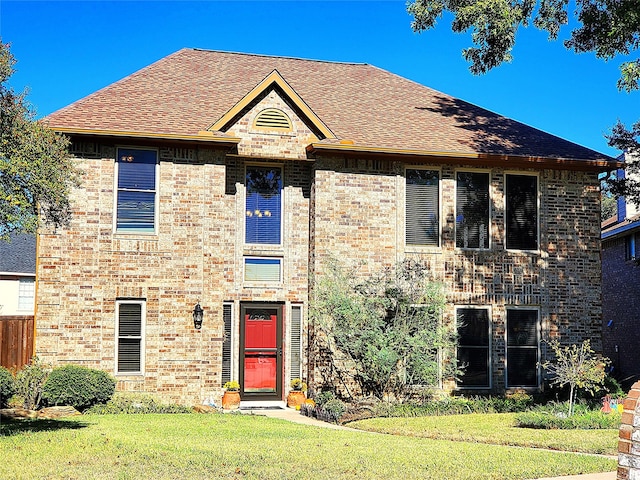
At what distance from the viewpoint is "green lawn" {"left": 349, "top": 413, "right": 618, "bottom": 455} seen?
11.6m

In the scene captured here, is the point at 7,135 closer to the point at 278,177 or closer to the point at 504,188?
the point at 278,177

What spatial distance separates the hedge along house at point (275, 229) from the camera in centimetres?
1661

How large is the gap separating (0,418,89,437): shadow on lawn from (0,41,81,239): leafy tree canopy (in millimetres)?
3506

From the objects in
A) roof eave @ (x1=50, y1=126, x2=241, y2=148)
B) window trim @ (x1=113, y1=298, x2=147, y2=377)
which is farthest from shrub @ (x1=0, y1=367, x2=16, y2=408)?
roof eave @ (x1=50, y1=126, x2=241, y2=148)

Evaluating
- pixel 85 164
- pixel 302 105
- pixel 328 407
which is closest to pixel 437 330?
pixel 328 407

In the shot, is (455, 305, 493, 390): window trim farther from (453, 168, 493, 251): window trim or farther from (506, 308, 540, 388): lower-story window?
(453, 168, 493, 251): window trim

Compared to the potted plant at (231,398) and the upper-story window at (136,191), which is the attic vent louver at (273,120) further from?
the potted plant at (231,398)

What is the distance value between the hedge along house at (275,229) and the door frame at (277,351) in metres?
0.03

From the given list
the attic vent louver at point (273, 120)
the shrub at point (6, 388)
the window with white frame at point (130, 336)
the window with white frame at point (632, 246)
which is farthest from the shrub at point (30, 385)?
the window with white frame at point (632, 246)

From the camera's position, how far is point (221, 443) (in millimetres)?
11219

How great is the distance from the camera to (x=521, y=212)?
62.5 ft

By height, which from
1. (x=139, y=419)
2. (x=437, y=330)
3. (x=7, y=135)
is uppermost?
→ (x=7, y=135)

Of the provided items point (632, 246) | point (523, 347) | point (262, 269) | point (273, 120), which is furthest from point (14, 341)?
point (632, 246)

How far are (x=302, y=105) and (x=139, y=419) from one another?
26.1ft
